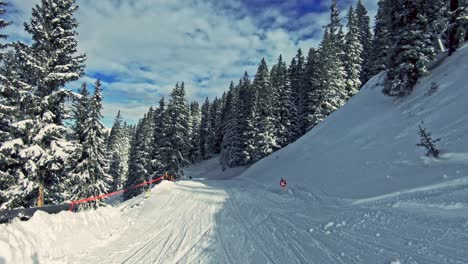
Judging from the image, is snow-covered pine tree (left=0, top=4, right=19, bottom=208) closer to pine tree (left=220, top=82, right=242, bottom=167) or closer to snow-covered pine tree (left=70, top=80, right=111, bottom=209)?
snow-covered pine tree (left=70, top=80, right=111, bottom=209)

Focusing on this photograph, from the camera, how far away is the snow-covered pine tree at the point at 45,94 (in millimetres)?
14930

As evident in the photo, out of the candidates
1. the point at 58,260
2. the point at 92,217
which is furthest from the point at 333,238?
the point at 92,217

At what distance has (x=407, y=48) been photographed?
16.5 meters

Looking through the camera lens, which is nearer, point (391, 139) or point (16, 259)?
point (16, 259)

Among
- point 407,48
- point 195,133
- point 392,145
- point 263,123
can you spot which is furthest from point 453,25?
point 195,133

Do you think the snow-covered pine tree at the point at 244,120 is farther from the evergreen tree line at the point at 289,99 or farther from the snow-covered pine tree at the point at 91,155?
the snow-covered pine tree at the point at 91,155

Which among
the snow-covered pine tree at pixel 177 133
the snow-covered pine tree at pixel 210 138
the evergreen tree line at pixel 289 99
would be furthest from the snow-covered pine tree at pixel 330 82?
the snow-covered pine tree at pixel 210 138

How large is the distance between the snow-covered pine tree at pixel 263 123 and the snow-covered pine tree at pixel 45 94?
1069 inches

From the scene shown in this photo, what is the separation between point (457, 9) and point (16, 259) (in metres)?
21.9

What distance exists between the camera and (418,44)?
15977 millimetres

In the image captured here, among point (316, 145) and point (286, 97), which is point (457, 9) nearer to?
point (316, 145)

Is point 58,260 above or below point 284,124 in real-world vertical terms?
below

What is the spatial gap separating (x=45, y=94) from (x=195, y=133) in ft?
219

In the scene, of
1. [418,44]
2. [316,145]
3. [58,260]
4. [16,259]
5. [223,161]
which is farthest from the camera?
[223,161]
